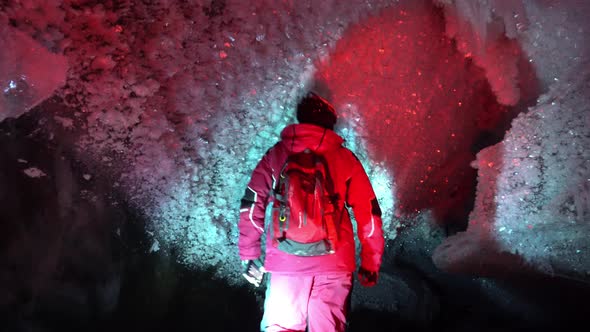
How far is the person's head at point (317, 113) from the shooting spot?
8.80 ft

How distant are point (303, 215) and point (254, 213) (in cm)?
37

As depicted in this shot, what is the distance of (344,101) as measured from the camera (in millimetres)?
3090

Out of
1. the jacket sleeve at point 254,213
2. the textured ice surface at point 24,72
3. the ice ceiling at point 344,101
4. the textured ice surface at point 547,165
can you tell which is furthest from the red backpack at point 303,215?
the textured ice surface at point 547,165

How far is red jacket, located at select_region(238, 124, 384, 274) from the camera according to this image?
89.4 inches

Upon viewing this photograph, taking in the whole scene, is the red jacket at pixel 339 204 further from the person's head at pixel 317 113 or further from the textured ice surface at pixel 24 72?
the textured ice surface at pixel 24 72

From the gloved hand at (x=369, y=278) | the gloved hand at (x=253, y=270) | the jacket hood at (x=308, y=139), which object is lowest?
the gloved hand at (x=253, y=270)

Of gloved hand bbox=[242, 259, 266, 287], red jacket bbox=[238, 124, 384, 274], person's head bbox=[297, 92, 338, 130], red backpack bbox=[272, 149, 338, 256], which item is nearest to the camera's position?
red backpack bbox=[272, 149, 338, 256]

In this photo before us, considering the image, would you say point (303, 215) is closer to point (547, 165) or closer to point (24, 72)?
point (24, 72)

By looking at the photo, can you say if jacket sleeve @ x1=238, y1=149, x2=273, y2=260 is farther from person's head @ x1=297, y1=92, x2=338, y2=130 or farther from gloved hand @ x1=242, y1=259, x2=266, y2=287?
person's head @ x1=297, y1=92, x2=338, y2=130

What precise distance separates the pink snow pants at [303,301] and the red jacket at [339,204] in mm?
88

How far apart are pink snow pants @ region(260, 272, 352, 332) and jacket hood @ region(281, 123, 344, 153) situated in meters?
0.77

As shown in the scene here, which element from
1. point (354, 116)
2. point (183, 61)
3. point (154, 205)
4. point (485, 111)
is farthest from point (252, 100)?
point (485, 111)

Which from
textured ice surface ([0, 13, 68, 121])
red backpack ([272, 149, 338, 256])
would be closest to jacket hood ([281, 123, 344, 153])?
red backpack ([272, 149, 338, 256])

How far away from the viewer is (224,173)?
2.87 metres
